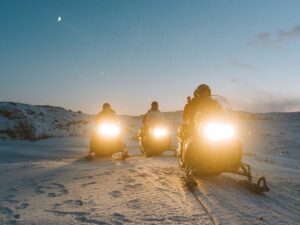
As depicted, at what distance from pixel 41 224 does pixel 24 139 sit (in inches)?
876

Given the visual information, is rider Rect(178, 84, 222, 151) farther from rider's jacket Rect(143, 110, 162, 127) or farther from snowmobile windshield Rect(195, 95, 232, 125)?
rider's jacket Rect(143, 110, 162, 127)

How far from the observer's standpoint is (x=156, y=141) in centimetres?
1750

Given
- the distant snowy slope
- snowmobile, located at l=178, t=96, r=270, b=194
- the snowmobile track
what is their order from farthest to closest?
the distant snowy slope
snowmobile, located at l=178, t=96, r=270, b=194
the snowmobile track

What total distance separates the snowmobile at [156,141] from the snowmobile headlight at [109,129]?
1371 mm

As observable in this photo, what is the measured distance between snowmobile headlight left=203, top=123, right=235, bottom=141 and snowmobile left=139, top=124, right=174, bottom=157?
820 centimetres

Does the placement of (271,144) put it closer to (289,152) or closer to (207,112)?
(289,152)

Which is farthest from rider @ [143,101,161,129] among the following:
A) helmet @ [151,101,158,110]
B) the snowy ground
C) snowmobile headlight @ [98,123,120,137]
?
the snowy ground

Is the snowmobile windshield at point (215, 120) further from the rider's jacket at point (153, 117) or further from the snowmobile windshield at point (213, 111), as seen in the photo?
the rider's jacket at point (153, 117)

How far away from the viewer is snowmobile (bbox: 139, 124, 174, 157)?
1738 cm

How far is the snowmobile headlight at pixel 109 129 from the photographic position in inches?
694

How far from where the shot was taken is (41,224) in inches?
229

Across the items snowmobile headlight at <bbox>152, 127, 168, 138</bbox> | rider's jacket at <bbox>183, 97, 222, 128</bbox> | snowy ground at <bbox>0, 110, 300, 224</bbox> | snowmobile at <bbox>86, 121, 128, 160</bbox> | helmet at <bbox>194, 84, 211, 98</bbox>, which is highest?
helmet at <bbox>194, 84, 211, 98</bbox>

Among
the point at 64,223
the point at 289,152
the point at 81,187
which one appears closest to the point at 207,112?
the point at 81,187

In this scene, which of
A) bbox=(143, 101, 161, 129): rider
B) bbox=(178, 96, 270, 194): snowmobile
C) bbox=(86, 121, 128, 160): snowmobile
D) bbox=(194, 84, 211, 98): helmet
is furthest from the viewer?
bbox=(143, 101, 161, 129): rider
